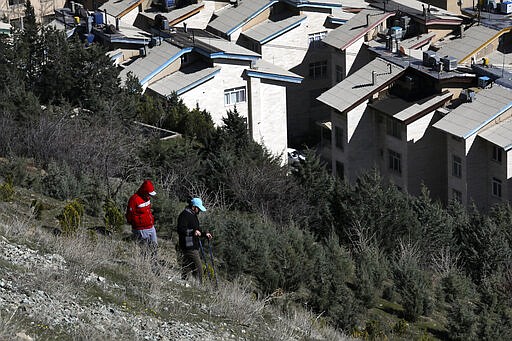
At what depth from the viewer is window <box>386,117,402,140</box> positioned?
4244 centimetres

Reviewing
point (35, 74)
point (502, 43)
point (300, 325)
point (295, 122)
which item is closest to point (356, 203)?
point (300, 325)

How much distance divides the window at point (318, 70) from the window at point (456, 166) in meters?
14.7

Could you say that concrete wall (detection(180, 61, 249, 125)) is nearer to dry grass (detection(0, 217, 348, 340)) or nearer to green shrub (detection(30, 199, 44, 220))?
green shrub (detection(30, 199, 44, 220))

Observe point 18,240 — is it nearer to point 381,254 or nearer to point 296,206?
point 381,254

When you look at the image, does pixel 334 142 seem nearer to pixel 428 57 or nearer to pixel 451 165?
pixel 428 57

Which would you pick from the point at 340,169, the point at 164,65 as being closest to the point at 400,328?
the point at 340,169

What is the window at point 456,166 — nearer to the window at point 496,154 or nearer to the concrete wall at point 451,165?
the concrete wall at point 451,165

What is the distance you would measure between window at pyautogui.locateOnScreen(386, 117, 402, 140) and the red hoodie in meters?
24.3

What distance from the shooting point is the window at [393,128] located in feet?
139

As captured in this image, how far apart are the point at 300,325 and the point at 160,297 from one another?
2.25 m

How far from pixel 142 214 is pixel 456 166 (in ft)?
76.1

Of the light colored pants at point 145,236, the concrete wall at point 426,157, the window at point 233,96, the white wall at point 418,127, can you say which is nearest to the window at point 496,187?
the concrete wall at point 426,157

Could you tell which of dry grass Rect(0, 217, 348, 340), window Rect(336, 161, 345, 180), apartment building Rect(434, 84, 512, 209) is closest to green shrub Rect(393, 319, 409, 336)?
dry grass Rect(0, 217, 348, 340)

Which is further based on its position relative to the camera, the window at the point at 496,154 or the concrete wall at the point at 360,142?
the concrete wall at the point at 360,142
